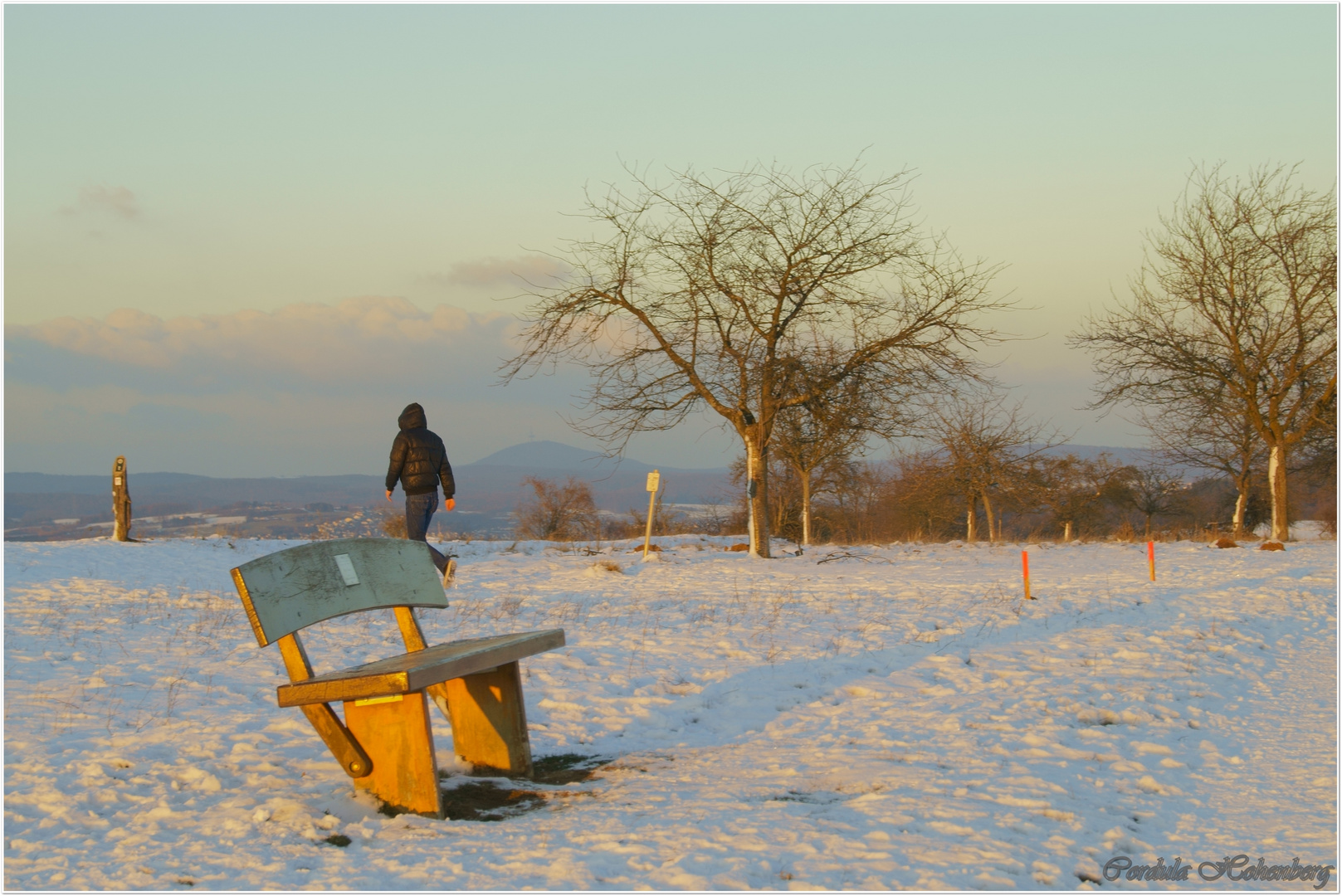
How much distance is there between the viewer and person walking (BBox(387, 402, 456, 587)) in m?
11.4

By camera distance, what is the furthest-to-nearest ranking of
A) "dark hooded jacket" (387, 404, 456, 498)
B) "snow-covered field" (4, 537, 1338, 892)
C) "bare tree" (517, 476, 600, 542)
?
"bare tree" (517, 476, 600, 542) → "dark hooded jacket" (387, 404, 456, 498) → "snow-covered field" (4, 537, 1338, 892)

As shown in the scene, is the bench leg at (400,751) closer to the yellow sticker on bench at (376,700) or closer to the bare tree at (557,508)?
the yellow sticker on bench at (376,700)

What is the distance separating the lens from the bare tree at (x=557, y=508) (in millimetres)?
45319

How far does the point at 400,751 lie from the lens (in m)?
4.18

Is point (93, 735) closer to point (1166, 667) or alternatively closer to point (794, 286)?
point (1166, 667)

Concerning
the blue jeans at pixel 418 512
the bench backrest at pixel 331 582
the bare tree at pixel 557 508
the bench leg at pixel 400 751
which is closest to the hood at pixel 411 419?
the blue jeans at pixel 418 512

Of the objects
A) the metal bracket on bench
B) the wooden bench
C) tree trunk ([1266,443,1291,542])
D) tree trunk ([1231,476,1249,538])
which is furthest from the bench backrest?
tree trunk ([1231,476,1249,538])

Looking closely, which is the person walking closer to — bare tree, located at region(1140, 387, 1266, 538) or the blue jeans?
the blue jeans

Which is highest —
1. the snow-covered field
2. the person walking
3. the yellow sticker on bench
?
the person walking

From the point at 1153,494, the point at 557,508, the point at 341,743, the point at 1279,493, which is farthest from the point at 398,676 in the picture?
the point at 1153,494

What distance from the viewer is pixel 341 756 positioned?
167 inches

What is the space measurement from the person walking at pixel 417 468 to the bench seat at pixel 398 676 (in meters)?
7.08

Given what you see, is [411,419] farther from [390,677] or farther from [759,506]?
[390,677]

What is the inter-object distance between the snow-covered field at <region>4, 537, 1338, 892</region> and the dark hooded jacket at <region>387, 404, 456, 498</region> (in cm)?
146
